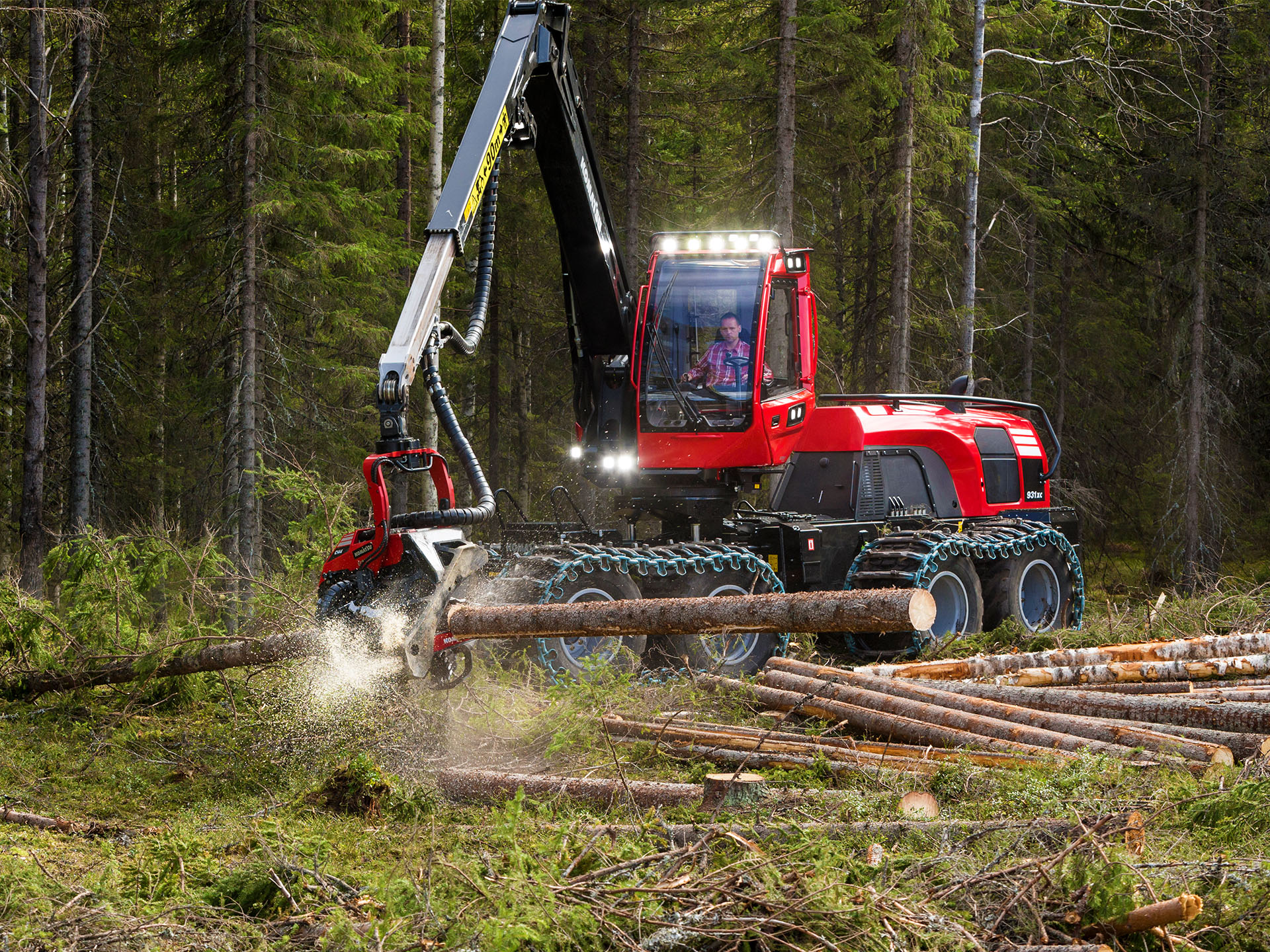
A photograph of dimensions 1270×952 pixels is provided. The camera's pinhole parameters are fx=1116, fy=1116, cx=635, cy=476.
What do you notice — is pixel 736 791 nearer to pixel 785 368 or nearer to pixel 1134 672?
pixel 1134 672

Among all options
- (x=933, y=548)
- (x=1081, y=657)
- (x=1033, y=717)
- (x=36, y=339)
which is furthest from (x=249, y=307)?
(x=1033, y=717)

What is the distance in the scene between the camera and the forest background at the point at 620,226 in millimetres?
14508

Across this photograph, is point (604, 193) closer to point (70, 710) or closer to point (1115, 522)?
point (70, 710)

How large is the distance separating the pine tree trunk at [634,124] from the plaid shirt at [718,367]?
9.30m

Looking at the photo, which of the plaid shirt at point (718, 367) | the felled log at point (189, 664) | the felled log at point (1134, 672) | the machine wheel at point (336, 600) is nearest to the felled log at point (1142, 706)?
the felled log at point (1134, 672)

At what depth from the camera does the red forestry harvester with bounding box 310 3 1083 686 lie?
25.7ft

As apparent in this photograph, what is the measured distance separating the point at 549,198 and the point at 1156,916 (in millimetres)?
6959

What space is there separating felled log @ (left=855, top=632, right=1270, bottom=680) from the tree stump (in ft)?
10.3

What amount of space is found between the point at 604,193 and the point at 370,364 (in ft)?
31.4

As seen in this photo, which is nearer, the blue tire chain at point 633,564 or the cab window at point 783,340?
the blue tire chain at point 633,564

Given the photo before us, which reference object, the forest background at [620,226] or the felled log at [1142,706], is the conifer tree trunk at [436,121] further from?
the felled log at [1142,706]

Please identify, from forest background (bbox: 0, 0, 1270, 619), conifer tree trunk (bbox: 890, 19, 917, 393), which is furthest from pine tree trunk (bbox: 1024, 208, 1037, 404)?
conifer tree trunk (bbox: 890, 19, 917, 393)

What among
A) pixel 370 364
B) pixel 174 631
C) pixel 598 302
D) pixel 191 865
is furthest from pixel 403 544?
pixel 370 364

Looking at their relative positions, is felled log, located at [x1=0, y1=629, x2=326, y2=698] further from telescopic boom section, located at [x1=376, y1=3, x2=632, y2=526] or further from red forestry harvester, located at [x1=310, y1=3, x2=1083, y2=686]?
telescopic boom section, located at [x1=376, y1=3, x2=632, y2=526]
